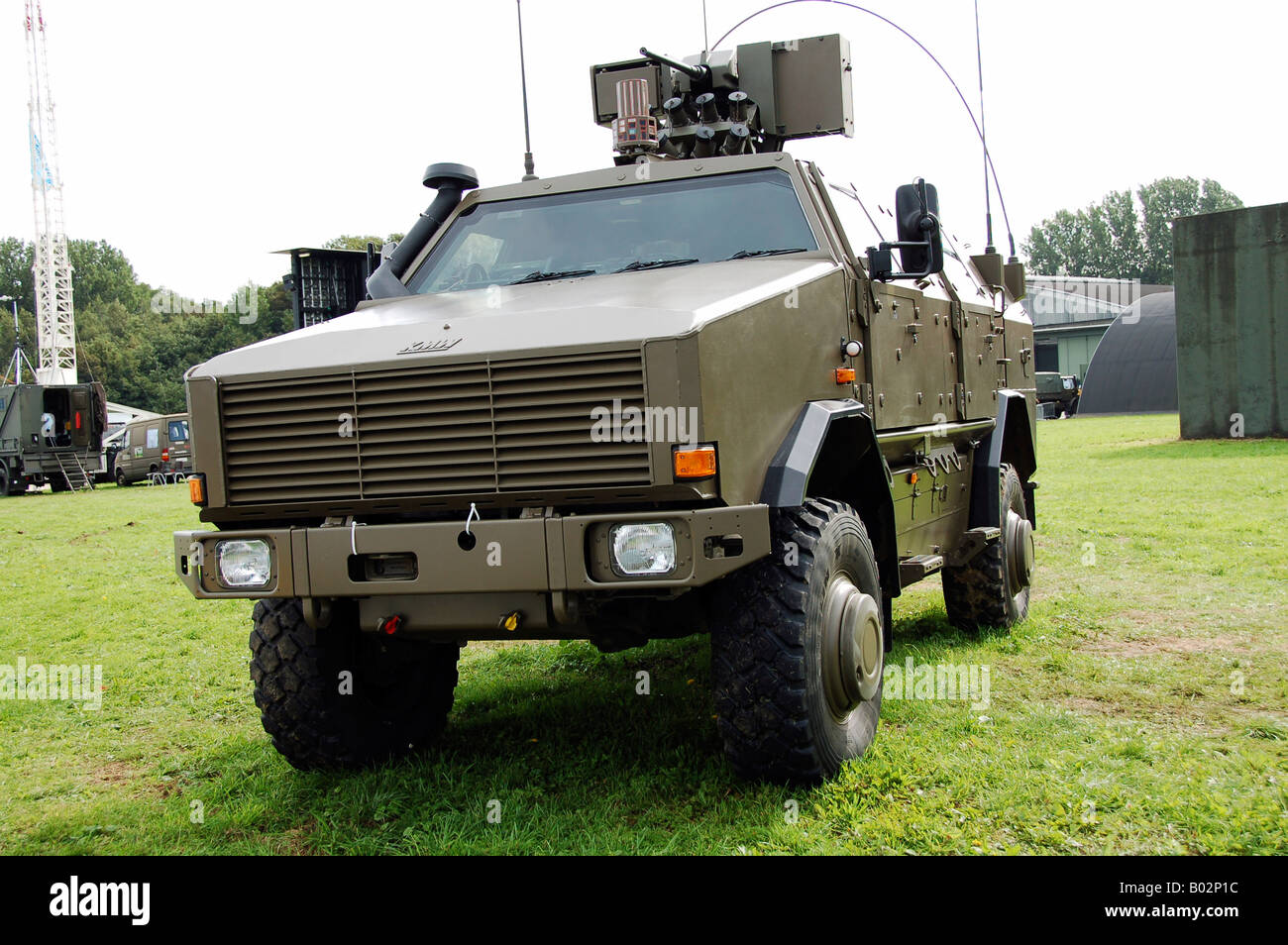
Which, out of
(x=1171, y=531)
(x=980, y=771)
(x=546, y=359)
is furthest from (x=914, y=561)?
(x=1171, y=531)

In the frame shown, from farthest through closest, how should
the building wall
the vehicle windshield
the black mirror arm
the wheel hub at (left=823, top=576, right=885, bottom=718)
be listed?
the building wall
the vehicle windshield
the black mirror arm
the wheel hub at (left=823, top=576, right=885, bottom=718)

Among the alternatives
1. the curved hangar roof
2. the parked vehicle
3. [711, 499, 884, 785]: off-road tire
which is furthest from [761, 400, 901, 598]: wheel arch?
the curved hangar roof

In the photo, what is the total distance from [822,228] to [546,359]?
5.87ft

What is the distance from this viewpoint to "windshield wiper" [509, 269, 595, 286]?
5.20 meters

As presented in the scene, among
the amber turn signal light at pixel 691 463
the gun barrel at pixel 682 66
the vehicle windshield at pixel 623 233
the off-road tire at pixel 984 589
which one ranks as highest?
the gun barrel at pixel 682 66

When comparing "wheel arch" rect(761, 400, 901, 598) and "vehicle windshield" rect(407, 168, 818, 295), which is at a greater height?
"vehicle windshield" rect(407, 168, 818, 295)

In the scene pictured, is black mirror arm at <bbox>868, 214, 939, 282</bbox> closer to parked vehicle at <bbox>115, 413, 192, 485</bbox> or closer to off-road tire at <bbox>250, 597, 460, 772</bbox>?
off-road tire at <bbox>250, 597, 460, 772</bbox>

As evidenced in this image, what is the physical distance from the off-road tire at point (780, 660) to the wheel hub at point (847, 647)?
0.14 feet

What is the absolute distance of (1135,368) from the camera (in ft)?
126

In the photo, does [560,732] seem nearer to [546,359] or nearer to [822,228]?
[546,359]

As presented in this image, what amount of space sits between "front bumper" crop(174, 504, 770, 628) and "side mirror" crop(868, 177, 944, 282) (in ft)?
5.64

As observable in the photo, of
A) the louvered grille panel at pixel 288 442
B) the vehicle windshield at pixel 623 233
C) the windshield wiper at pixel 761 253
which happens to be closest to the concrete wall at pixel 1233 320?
the vehicle windshield at pixel 623 233

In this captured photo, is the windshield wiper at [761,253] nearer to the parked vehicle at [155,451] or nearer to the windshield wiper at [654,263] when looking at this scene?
the windshield wiper at [654,263]

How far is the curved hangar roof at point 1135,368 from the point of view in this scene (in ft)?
124
